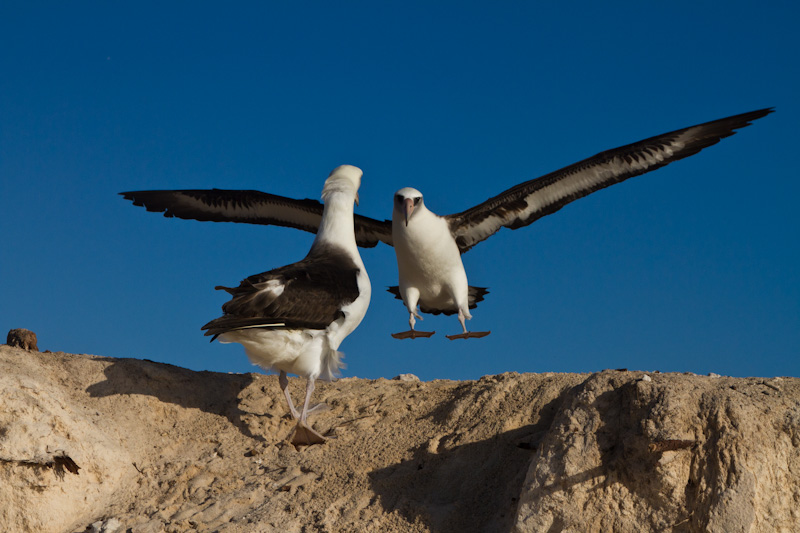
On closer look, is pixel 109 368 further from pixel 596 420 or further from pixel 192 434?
pixel 596 420

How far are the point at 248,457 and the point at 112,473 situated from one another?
1.38 m

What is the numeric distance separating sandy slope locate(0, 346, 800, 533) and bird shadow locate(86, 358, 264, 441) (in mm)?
20

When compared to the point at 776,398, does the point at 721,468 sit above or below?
below

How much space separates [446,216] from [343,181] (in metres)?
2.37

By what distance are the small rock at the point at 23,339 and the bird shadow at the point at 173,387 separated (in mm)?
970

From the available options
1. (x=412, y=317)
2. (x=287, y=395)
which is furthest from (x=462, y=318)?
(x=287, y=395)

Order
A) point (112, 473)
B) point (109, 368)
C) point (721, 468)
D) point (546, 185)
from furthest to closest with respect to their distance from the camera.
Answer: point (546, 185)
point (109, 368)
point (112, 473)
point (721, 468)

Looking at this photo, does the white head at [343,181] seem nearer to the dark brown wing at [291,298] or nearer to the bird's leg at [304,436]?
the dark brown wing at [291,298]

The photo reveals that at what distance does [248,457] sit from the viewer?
7.58 m

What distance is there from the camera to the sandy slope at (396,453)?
5.18 metres

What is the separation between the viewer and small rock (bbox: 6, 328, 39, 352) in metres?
8.86

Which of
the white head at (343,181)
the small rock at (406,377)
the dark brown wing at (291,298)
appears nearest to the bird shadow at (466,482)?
the dark brown wing at (291,298)

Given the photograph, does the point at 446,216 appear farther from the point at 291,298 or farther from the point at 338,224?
the point at 291,298

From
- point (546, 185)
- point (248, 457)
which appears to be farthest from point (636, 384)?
point (546, 185)
